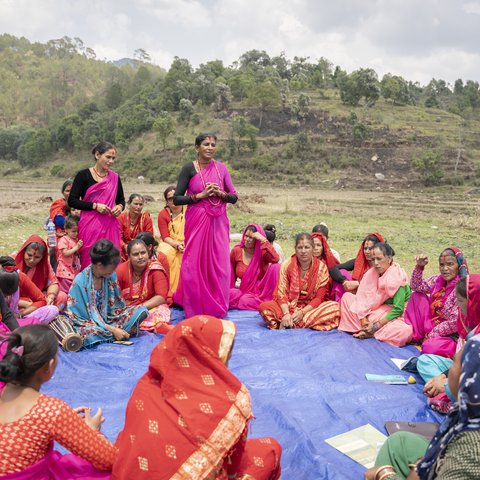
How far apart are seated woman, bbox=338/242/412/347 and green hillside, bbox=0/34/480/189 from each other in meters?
27.4

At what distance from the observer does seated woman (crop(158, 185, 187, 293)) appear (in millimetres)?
5871

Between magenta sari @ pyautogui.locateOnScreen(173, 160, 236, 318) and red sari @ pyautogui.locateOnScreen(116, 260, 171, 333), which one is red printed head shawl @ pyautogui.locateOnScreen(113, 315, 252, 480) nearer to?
red sari @ pyautogui.locateOnScreen(116, 260, 171, 333)

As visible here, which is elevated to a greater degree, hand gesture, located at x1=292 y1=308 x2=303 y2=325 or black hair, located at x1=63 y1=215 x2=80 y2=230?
black hair, located at x1=63 y1=215 x2=80 y2=230

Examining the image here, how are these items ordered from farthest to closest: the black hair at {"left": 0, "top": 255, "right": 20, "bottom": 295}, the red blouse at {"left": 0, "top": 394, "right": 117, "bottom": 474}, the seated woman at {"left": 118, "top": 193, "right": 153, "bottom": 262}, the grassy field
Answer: the grassy field < the seated woman at {"left": 118, "top": 193, "right": 153, "bottom": 262} < the black hair at {"left": 0, "top": 255, "right": 20, "bottom": 295} < the red blouse at {"left": 0, "top": 394, "right": 117, "bottom": 474}

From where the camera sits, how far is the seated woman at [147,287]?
475 cm

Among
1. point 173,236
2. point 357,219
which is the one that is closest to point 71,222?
point 173,236

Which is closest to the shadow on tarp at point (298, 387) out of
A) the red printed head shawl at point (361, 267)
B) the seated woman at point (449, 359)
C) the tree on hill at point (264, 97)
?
the seated woman at point (449, 359)

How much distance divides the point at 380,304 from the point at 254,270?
4.95 feet

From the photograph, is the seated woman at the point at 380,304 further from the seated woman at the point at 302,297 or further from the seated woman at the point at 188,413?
the seated woman at the point at 188,413

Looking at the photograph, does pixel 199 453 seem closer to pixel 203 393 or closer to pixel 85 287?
pixel 203 393

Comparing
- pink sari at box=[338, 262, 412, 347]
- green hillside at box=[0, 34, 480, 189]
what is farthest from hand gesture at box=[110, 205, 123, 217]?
green hillside at box=[0, 34, 480, 189]

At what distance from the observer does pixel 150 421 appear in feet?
6.07

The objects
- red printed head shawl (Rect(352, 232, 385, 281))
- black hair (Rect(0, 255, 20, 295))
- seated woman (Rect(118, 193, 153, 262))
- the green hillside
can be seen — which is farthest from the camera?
the green hillside

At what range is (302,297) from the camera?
5141mm
